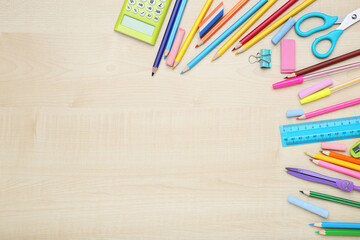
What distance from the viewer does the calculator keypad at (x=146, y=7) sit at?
3.01ft

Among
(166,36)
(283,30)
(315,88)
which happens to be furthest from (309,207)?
(166,36)

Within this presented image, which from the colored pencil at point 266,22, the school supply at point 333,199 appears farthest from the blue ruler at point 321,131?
the colored pencil at point 266,22

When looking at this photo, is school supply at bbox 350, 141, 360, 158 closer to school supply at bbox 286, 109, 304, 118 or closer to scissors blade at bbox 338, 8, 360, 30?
school supply at bbox 286, 109, 304, 118

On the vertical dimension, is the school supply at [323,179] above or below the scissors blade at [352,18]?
below

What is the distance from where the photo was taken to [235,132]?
2.99 ft

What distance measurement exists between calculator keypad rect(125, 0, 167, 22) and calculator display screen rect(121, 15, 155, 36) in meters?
0.02

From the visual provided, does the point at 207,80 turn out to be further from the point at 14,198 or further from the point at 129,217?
the point at 14,198

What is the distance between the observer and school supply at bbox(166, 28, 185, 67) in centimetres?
91

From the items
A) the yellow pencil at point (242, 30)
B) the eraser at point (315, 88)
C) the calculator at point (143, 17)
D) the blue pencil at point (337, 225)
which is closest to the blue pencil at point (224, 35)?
the yellow pencil at point (242, 30)

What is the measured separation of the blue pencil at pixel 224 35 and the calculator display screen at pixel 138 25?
13 centimetres

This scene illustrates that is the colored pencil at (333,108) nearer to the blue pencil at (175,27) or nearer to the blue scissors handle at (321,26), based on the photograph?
the blue scissors handle at (321,26)

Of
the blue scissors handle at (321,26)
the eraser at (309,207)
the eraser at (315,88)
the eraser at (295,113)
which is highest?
the blue scissors handle at (321,26)

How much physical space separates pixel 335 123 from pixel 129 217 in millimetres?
552

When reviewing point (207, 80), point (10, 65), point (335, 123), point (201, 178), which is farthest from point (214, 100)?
point (10, 65)
